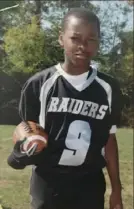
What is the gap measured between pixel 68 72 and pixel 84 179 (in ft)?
1.26

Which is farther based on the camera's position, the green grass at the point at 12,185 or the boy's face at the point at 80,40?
the green grass at the point at 12,185

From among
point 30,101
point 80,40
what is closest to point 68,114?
point 30,101

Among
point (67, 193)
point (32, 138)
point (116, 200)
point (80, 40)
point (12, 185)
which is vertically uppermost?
point (80, 40)

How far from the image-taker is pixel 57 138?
67.8 inches

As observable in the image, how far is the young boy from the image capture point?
1721 mm

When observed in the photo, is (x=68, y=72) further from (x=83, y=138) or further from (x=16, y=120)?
(x=16, y=120)

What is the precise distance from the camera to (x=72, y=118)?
67.9 inches

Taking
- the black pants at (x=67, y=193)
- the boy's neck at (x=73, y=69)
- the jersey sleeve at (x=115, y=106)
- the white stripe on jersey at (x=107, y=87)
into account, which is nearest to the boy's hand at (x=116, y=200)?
the black pants at (x=67, y=193)

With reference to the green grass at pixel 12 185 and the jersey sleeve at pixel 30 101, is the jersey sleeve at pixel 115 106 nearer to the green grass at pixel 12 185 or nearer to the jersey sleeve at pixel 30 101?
the jersey sleeve at pixel 30 101

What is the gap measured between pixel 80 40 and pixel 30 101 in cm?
27

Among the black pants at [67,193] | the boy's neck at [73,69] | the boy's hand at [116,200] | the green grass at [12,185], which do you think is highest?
the boy's neck at [73,69]

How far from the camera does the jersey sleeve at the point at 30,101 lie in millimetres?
1712

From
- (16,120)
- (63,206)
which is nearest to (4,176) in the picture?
(16,120)

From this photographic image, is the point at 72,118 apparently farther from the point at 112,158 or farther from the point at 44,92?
the point at 112,158
